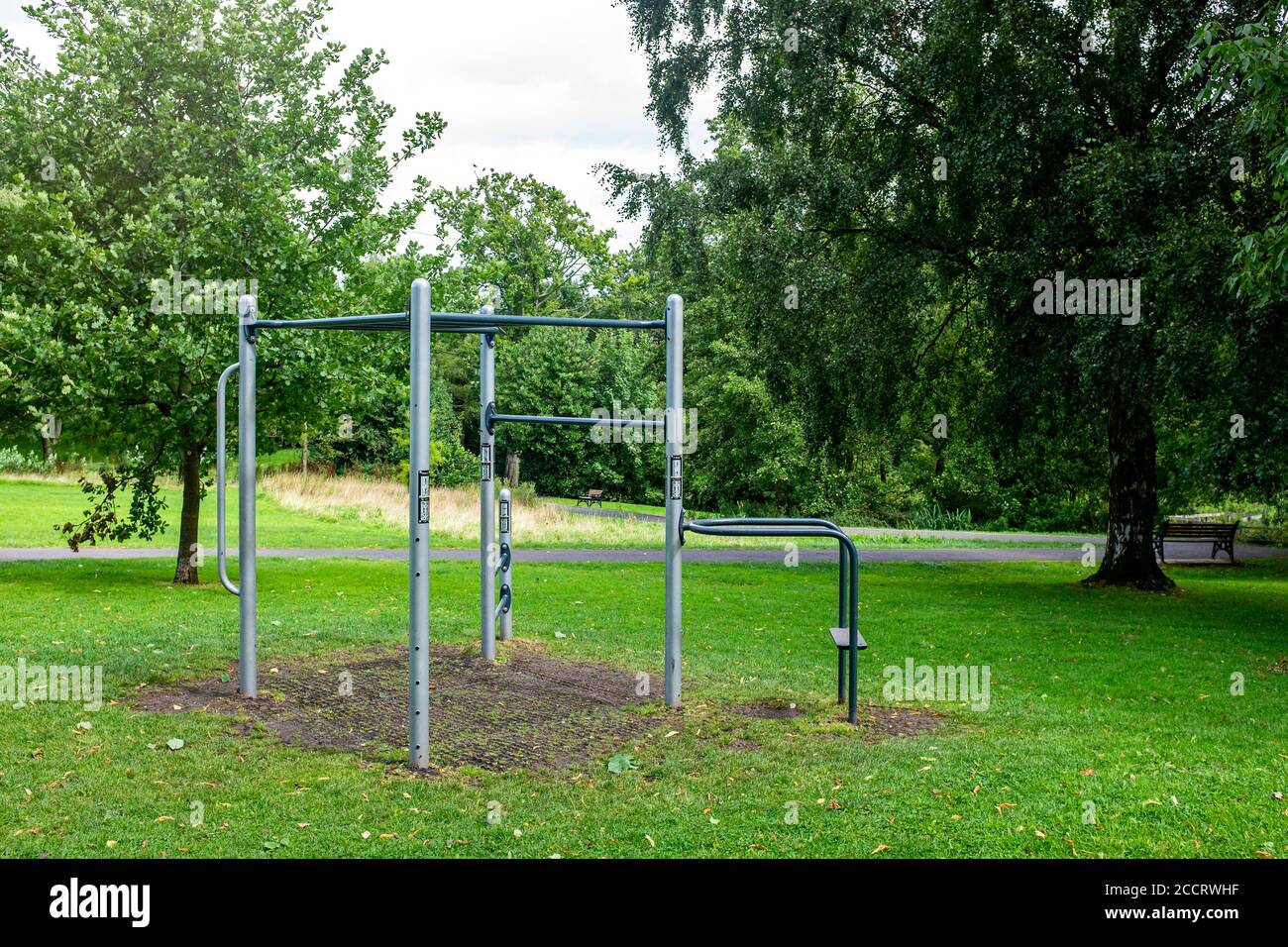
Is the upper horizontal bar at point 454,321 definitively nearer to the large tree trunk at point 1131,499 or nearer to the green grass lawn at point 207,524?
the green grass lawn at point 207,524

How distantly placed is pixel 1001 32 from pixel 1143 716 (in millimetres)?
9494

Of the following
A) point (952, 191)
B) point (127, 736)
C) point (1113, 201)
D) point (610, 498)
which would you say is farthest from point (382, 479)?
point (127, 736)

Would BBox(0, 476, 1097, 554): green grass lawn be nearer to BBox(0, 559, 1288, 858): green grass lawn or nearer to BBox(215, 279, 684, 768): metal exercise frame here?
BBox(0, 559, 1288, 858): green grass lawn

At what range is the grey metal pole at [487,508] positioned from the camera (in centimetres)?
860

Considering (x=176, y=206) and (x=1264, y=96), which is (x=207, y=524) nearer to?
(x=176, y=206)

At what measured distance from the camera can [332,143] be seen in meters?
14.0

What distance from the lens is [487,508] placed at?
29.1 feet

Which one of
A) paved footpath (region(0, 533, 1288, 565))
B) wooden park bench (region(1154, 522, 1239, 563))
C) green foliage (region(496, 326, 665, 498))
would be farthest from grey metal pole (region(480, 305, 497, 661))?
green foliage (region(496, 326, 665, 498))

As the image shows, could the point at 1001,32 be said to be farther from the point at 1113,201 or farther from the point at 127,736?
the point at 127,736

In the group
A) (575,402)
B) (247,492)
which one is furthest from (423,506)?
(575,402)

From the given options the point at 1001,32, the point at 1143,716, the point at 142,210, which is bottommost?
the point at 1143,716

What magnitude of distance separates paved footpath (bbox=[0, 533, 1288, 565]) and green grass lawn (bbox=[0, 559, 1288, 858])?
563 cm

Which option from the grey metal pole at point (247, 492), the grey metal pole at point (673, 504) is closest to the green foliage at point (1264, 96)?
the grey metal pole at point (673, 504)

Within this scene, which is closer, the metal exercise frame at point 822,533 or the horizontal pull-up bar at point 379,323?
the horizontal pull-up bar at point 379,323
